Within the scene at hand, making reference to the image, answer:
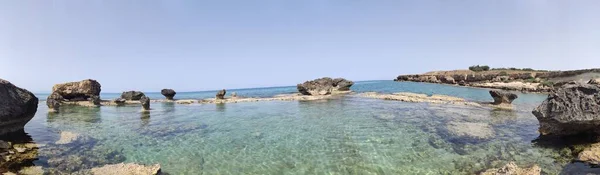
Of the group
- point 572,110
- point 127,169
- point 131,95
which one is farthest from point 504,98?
point 131,95

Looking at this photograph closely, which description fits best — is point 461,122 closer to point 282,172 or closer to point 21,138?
point 282,172

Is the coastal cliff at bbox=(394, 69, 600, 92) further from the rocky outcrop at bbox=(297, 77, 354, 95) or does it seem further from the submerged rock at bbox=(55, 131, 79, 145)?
the submerged rock at bbox=(55, 131, 79, 145)

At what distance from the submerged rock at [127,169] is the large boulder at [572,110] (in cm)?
2068

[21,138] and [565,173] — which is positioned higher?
[21,138]

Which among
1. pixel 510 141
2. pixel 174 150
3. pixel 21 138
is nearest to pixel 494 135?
pixel 510 141

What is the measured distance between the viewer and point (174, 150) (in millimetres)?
17125

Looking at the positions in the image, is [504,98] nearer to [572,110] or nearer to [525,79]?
[572,110]

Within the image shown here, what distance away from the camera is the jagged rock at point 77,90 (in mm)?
51453

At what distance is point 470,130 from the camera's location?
20812mm

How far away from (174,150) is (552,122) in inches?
852

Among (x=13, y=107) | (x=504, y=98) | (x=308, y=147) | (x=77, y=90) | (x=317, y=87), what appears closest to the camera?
(x=308, y=147)

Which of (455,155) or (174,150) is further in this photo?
(174,150)

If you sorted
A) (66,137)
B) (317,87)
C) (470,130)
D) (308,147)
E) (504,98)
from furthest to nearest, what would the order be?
(317,87) → (504,98) → (470,130) → (66,137) → (308,147)

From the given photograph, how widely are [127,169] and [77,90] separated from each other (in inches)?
1992
